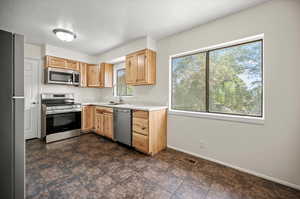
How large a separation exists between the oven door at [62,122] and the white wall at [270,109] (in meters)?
3.19

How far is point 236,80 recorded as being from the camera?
210cm

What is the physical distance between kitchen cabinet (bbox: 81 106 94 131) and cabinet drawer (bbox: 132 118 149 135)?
1866 millimetres

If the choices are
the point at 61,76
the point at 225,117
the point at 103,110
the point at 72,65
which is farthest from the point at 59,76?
the point at 225,117

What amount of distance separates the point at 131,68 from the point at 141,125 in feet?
4.73

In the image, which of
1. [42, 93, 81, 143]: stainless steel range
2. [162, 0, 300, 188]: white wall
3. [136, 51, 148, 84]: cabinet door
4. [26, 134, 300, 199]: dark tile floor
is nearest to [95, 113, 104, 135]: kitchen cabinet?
[42, 93, 81, 143]: stainless steel range

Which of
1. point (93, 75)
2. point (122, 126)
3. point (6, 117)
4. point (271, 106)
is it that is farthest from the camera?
point (93, 75)

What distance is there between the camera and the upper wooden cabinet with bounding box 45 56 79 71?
3.33 metres

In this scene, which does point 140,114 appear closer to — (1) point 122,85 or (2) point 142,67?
(2) point 142,67

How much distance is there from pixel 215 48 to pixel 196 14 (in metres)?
0.68

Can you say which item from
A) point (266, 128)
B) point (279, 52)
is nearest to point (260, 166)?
point (266, 128)

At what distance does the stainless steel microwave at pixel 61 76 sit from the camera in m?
3.32

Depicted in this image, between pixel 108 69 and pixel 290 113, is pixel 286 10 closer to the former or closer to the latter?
pixel 290 113

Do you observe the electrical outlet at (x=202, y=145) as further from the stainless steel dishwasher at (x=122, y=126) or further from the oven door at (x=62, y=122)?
the oven door at (x=62, y=122)

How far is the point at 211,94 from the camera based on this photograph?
237 centimetres
